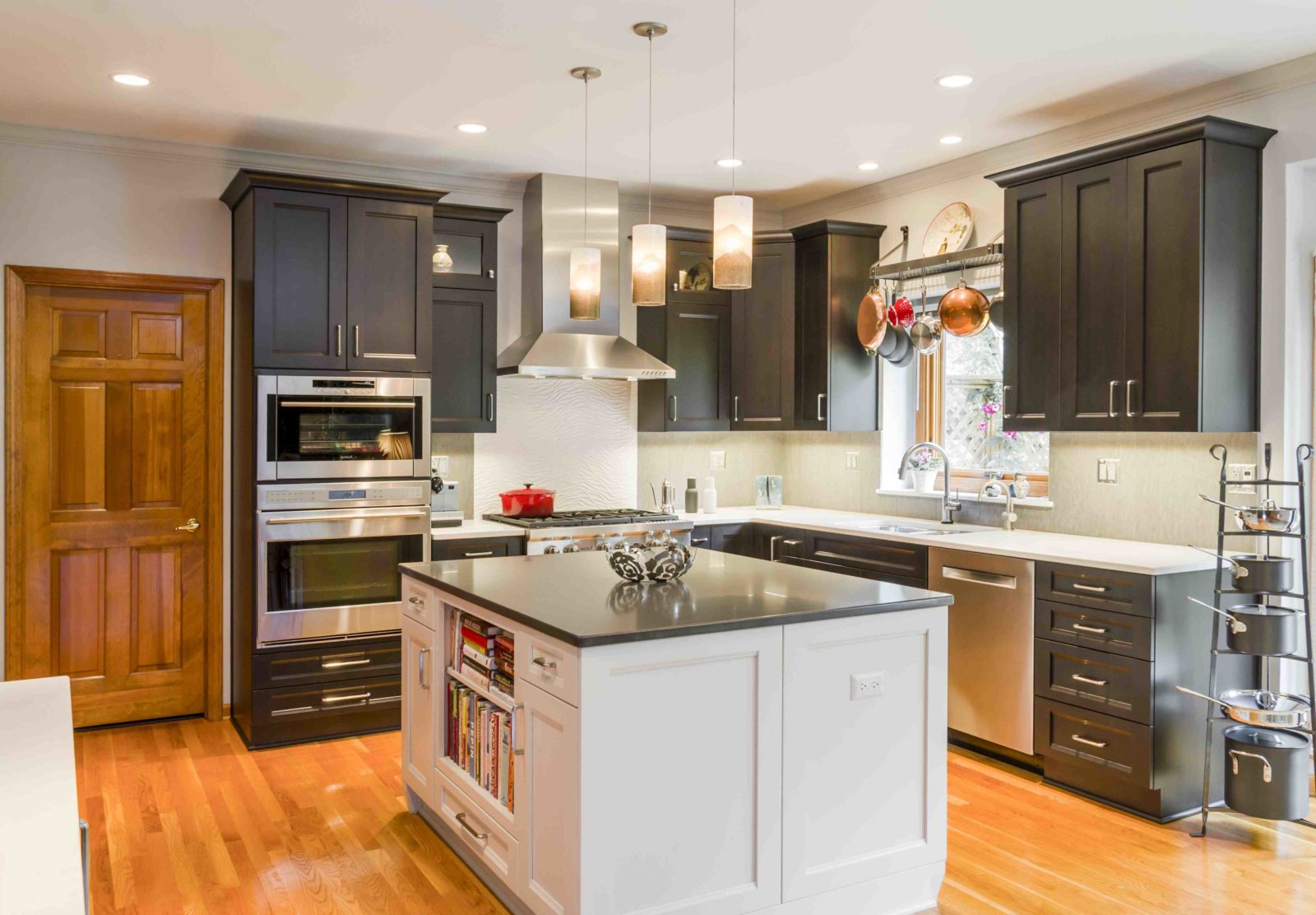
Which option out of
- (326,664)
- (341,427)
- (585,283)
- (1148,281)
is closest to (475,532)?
(341,427)

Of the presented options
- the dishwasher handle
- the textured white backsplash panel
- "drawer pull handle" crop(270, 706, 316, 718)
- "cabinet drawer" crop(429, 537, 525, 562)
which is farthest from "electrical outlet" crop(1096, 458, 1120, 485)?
"drawer pull handle" crop(270, 706, 316, 718)

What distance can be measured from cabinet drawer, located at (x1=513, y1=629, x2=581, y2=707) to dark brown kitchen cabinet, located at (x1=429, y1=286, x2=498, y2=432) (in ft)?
8.57

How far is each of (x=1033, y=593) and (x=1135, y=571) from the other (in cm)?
46

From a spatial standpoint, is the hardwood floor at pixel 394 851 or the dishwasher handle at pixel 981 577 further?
the dishwasher handle at pixel 981 577

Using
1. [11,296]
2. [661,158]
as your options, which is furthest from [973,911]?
[11,296]

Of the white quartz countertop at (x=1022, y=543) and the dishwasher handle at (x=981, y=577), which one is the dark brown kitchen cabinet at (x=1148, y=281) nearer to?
the white quartz countertop at (x=1022, y=543)

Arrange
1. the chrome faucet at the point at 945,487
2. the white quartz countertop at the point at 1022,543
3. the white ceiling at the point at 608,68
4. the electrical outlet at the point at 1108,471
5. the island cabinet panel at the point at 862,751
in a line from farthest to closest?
the chrome faucet at the point at 945,487, the electrical outlet at the point at 1108,471, the white quartz countertop at the point at 1022,543, the white ceiling at the point at 608,68, the island cabinet panel at the point at 862,751

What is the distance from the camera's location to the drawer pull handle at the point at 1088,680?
3755mm

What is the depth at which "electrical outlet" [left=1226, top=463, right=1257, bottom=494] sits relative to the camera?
3875 mm

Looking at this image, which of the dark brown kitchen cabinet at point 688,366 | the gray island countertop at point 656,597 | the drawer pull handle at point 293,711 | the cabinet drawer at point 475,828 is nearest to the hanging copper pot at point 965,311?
the dark brown kitchen cabinet at point 688,366

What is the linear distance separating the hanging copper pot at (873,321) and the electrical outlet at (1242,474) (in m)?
1.80

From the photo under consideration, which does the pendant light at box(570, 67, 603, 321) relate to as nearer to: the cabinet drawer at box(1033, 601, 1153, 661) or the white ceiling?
the white ceiling

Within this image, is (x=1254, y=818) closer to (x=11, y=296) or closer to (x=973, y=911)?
(x=973, y=911)

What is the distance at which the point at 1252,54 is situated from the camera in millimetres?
3676
